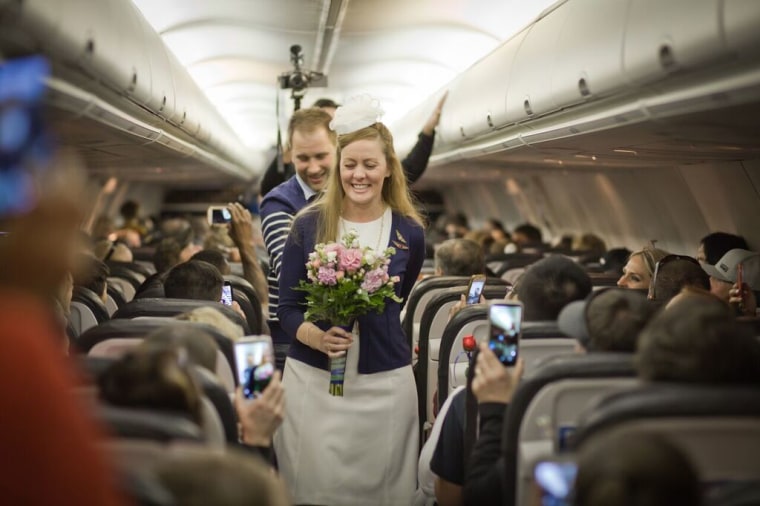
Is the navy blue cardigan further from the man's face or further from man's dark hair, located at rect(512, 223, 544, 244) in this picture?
man's dark hair, located at rect(512, 223, 544, 244)

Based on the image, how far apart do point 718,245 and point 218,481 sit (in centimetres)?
647

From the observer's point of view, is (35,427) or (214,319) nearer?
(35,427)

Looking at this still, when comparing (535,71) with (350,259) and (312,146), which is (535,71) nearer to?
(312,146)

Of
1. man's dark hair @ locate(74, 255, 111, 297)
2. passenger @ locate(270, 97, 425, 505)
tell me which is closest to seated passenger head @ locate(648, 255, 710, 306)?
passenger @ locate(270, 97, 425, 505)

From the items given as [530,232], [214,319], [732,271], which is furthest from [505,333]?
[530,232]

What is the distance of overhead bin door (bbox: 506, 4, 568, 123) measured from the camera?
21.8 feet

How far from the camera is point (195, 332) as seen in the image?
3.31m

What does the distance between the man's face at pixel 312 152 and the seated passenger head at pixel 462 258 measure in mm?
2210

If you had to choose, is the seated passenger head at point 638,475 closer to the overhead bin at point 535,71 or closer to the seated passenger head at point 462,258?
the overhead bin at point 535,71

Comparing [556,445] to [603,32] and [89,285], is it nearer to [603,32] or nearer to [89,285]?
[603,32]

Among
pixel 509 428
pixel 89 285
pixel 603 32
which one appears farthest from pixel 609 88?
pixel 89 285

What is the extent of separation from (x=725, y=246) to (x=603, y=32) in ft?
10.2

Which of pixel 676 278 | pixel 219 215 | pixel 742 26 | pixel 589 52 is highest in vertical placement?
pixel 589 52

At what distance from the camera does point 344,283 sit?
14.1 ft
